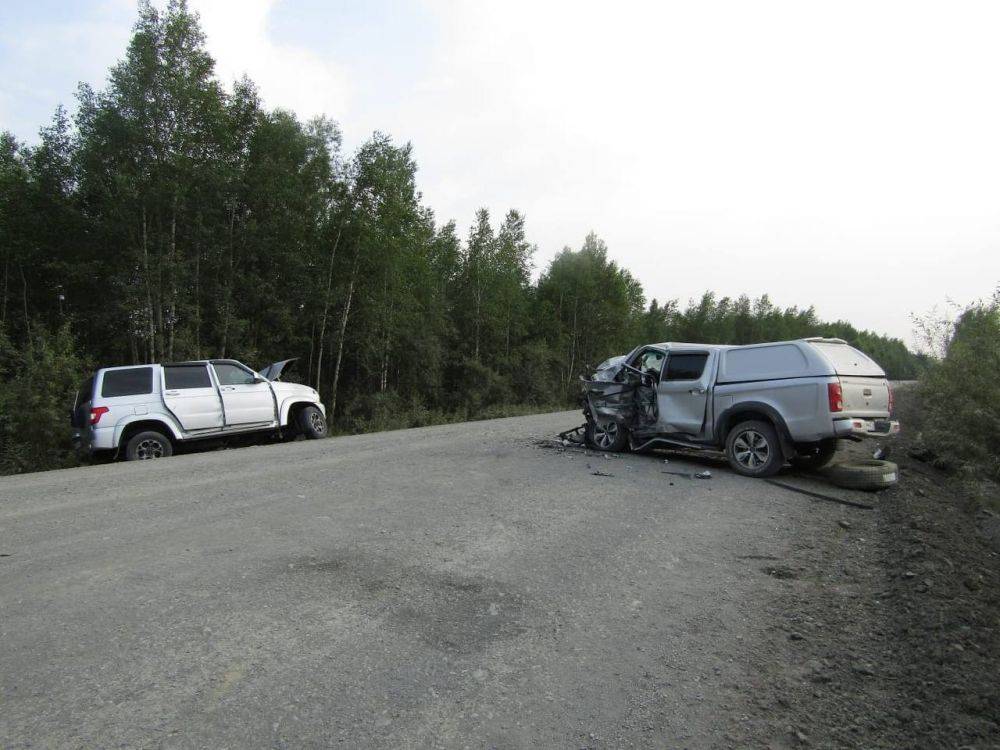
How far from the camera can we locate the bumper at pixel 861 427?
8172 millimetres

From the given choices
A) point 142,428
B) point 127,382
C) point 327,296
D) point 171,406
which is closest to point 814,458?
point 171,406

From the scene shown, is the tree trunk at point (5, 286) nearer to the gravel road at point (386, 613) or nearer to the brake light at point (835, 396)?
the gravel road at point (386, 613)

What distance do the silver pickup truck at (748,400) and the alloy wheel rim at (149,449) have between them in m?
8.52

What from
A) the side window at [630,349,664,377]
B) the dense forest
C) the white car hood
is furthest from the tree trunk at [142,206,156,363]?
the side window at [630,349,664,377]

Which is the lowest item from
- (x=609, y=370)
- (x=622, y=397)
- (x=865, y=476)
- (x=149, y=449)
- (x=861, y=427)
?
(x=149, y=449)

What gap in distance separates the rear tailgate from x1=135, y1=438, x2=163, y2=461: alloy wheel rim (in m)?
12.0

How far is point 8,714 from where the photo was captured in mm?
2783

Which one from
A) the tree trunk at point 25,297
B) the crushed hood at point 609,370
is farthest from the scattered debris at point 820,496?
the tree trunk at point 25,297

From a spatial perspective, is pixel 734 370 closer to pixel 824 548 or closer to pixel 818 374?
pixel 818 374

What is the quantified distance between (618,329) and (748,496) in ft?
143

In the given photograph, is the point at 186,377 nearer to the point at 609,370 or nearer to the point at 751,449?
the point at 609,370

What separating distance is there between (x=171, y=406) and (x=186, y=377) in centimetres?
73

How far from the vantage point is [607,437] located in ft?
37.1

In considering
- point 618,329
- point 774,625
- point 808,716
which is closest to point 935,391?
point 774,625
